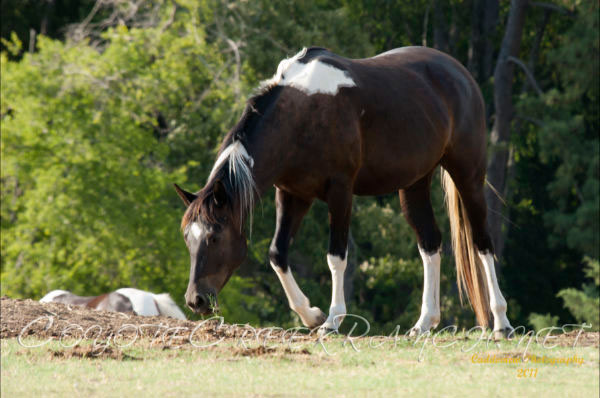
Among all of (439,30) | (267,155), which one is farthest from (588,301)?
(267,155)

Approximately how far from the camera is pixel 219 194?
6.38m

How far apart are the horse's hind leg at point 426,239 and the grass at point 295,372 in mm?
1456

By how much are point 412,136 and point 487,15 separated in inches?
816

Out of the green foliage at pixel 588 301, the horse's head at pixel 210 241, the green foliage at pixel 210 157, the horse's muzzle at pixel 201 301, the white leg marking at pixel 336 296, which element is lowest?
the green foliage at pixel 588 301

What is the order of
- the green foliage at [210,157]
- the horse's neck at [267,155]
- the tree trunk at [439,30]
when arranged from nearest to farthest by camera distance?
the horse's neck at [267,155] < the green foliage at [210,157] < the tree trunk at [439,30]

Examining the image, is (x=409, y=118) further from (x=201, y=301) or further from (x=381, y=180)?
(x=201, y=301)

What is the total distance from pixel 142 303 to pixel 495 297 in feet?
23.3

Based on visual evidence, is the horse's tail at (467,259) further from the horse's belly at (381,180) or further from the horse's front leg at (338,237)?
the horse's front leg at (338,237)

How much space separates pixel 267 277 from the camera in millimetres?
25328

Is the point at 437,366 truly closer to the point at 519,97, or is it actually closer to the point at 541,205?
the point at 519,97

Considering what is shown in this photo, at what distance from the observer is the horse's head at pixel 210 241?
6.30 metres

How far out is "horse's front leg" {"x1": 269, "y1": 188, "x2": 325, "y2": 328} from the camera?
7.25 m

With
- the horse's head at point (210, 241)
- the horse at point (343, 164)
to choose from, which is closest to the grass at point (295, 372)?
the horse's head at point (210, 241)

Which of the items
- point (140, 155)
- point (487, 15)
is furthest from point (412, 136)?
point (487, 15)
